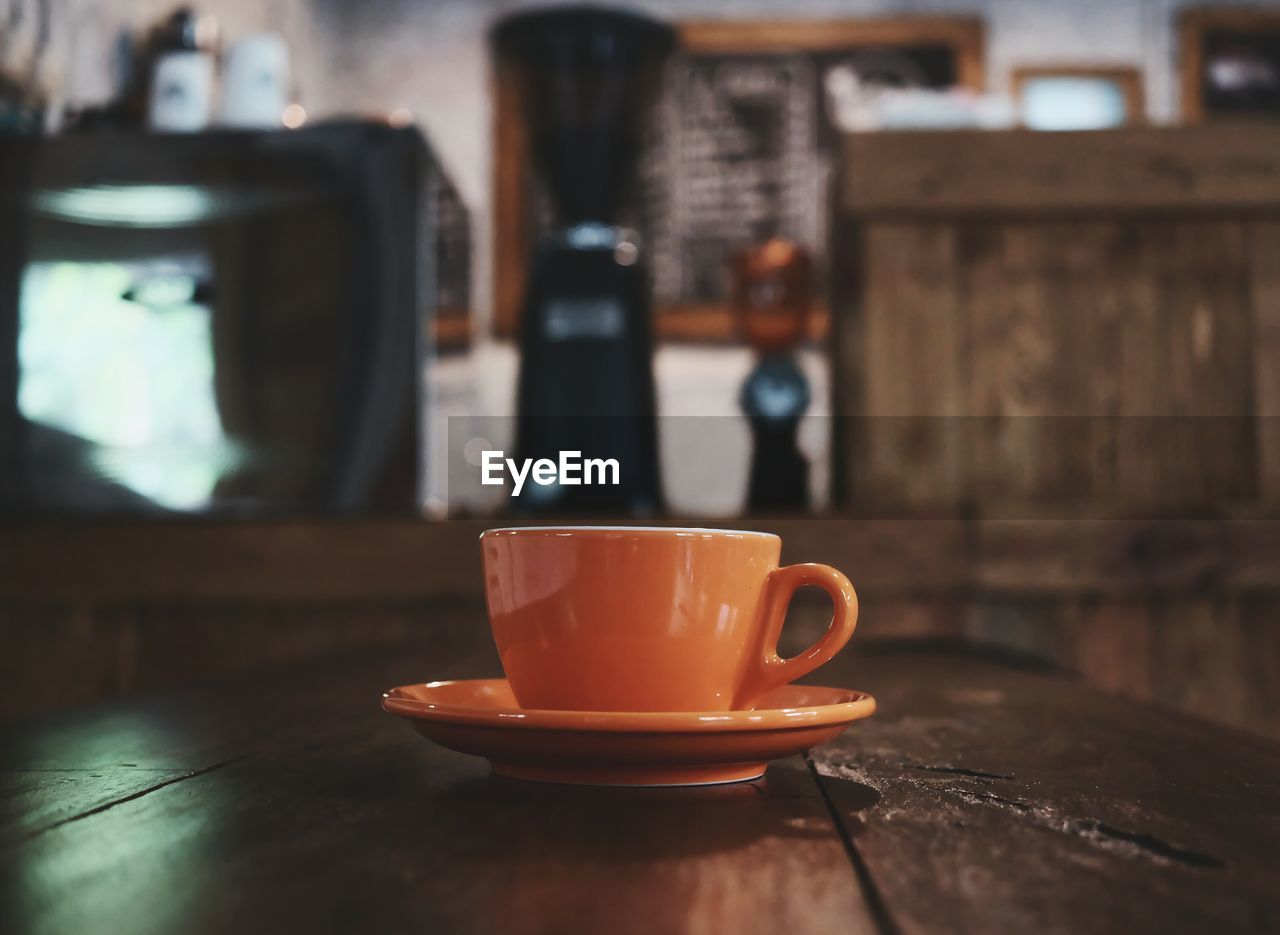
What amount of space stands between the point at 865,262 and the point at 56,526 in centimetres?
107

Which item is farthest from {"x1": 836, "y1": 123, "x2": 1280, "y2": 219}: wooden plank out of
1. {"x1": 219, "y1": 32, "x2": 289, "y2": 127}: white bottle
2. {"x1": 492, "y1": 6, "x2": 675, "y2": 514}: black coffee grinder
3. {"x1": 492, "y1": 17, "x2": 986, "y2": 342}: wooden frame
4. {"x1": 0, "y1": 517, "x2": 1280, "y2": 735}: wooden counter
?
{"x1": 492, "y1": 17, "x2": 986, "y2": 342}: wooden frame

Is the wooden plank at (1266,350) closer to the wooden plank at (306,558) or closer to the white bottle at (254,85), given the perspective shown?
the wooden plank at (306,558)

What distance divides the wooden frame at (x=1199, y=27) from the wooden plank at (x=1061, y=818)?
2418 mm

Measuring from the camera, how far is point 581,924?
217mm

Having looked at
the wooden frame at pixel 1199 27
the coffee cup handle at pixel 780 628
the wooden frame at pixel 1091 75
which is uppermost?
the wooden frame at pixel 1199 27

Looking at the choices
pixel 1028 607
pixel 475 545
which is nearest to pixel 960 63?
pixel 1028 607

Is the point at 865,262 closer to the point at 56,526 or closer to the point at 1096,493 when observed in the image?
the point at 1096,493

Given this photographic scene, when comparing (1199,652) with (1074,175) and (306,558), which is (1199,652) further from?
(306,558)

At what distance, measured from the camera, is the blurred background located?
146 centimetres

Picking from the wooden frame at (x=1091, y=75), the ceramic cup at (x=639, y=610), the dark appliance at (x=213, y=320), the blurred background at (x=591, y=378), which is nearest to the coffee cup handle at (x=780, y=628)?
the ceramic cup at (x=639, y=610)

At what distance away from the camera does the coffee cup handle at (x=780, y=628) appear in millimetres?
417

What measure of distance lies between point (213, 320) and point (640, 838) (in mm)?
1345

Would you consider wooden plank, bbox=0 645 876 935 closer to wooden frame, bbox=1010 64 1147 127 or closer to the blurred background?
the blurred background

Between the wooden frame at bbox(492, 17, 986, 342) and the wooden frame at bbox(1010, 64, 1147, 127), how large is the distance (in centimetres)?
8
